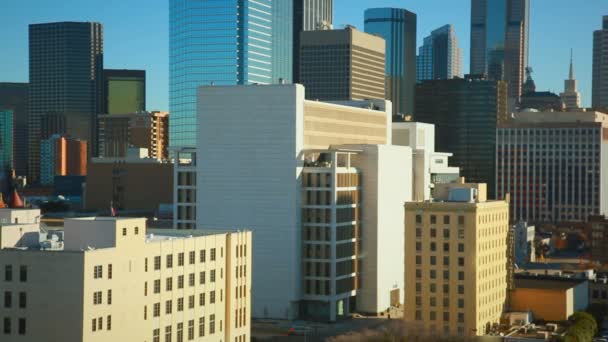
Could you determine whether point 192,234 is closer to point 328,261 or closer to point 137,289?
point 137,289

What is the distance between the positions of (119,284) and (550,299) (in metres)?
88.5

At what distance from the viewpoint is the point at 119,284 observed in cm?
10244

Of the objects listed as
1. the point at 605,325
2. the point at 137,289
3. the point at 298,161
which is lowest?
the point at 605,325

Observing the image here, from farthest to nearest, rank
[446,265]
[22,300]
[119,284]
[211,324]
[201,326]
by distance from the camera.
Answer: [446,265], [211,324], [201,326], [119,284], [22,300]

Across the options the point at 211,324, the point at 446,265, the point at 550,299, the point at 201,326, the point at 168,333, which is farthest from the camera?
the point at 550,299

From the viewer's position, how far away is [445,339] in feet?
431

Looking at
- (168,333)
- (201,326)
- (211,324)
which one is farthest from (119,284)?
(211,324)

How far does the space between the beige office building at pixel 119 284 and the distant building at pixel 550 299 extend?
65479 mm

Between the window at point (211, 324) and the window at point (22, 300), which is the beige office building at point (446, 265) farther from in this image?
the window at point (22, 300)

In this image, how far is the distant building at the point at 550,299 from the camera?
573ft

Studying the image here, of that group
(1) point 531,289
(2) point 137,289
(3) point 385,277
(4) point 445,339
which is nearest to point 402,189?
(3) point 385,277

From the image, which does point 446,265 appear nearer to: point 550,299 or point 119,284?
point 550,299

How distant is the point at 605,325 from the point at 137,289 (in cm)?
9243

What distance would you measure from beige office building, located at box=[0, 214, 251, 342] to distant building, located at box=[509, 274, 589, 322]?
6548cm
